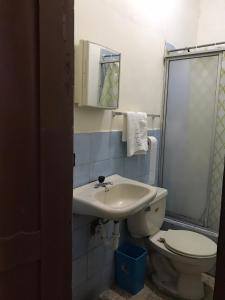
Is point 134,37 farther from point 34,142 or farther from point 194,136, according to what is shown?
point 34,142

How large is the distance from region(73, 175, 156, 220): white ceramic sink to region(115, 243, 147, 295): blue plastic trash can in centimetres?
49

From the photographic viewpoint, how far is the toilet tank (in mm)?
2016

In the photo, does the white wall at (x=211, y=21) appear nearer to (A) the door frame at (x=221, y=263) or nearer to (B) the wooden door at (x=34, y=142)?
(B) the wooden door at (x=34, y=142)

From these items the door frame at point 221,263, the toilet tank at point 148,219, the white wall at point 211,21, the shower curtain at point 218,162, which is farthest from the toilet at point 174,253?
the white wall at point 211,21

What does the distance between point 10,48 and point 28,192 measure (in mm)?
387

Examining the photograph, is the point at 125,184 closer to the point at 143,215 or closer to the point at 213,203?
the point at 143,215

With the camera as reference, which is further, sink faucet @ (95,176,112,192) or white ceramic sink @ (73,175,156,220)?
sink faucet @ (95,176,112,192)

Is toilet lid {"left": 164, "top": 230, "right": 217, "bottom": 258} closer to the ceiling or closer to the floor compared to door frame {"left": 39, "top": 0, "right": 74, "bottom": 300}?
closer to the floor

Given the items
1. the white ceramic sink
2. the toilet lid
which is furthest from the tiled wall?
the toilet lid

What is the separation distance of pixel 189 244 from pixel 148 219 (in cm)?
35

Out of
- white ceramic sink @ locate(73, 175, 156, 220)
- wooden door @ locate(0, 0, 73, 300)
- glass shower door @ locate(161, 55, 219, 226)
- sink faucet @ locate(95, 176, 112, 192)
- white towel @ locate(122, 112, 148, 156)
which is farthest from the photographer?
glass shower door @ locate(161, 55, 219, 226)

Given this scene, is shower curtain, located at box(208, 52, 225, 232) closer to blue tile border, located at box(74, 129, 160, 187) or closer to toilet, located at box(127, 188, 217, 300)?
toilet, located at box(127, 188, 217, 300)

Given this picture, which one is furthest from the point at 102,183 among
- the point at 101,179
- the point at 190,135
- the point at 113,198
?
the point at 190,135

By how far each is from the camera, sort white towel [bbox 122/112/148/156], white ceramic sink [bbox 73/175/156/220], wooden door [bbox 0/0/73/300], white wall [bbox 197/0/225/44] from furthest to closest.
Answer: white wall [bbox 197/0/225/44] → white towel [bbox 122/112/148/156] → white ceramic sink [bbox 73/175/156/220] → wooden door [bbox 0/0/73/300]
